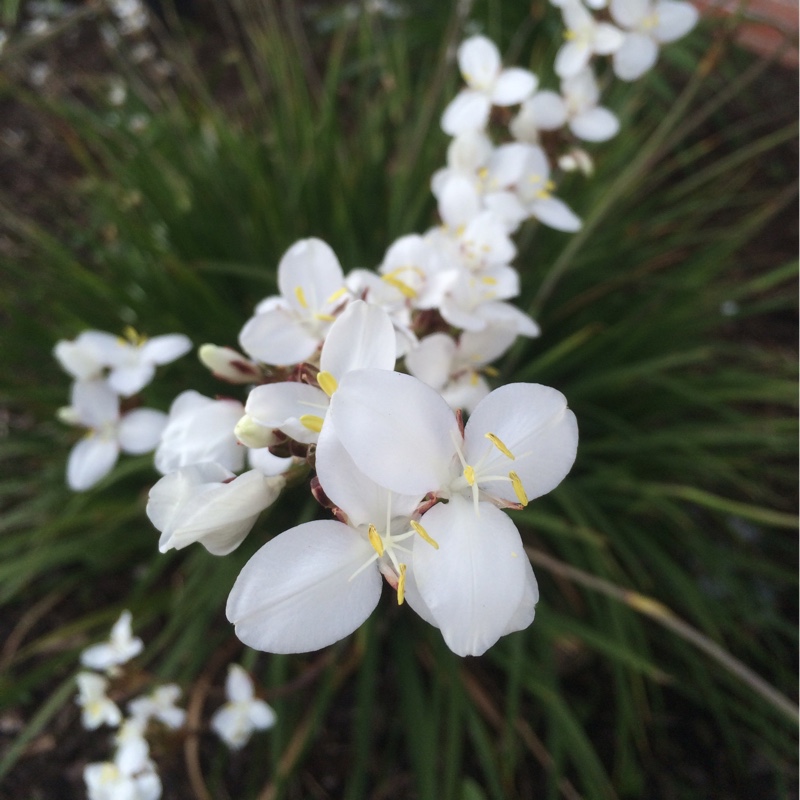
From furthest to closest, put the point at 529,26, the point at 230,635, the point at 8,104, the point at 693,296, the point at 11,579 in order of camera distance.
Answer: the point at 8,104 < the point at 529,26 < the point at 693,296 < the point at 230,635 < the point at 11,579

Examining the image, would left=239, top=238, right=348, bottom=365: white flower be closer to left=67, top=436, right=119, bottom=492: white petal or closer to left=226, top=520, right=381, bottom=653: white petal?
Result: left=226, top=520, right=381, bottom=653: white petal

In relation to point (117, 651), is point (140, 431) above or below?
above

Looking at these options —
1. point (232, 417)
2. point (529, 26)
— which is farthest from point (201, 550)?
point (529, 26)

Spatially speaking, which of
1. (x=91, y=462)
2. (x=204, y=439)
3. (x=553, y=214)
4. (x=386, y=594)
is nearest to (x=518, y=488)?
(x=204, y=439)

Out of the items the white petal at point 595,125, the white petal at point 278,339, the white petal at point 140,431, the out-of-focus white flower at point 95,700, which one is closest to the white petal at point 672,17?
the white petal at point 595,125

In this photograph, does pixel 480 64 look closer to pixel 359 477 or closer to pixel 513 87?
pixel 513 87

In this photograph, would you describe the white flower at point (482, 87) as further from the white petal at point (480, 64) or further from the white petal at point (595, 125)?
the white petal at point (595, 125)

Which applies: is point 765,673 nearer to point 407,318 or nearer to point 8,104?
point 407,318
